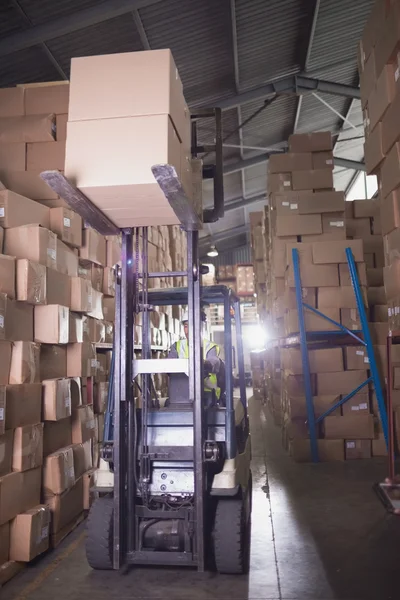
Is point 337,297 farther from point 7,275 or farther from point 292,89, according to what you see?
point 292,89

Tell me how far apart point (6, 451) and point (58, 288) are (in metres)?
1.37

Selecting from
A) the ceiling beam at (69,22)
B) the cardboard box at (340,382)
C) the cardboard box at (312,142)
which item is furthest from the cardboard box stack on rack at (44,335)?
the cardboard box at (312,142)

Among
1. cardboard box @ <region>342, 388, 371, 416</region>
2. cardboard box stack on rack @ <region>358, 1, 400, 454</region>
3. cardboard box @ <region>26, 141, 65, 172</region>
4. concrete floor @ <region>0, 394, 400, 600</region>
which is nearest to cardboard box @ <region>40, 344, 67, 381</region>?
concrete floor @ <region>0, 394, 400, 600</region>

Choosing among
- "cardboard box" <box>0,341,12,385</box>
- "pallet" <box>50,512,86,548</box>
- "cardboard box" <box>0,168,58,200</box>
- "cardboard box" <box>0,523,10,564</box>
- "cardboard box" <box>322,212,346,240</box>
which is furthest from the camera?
"cardboard box" <box>322,212,346,240</box>

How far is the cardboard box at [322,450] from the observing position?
6.61 metres

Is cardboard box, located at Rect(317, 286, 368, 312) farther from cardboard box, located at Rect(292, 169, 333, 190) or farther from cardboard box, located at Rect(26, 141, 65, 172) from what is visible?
cardboard box, located at Rect(26, 141, 65, 172)

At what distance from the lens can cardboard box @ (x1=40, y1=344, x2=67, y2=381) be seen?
3973mm

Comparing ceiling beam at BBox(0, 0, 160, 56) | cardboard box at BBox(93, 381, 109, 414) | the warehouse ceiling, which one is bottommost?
cardboard box at BBox(93, 381, 109, 414)

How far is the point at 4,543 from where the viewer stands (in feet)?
10.7

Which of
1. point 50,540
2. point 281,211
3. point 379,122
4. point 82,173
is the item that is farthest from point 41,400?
point 281,211

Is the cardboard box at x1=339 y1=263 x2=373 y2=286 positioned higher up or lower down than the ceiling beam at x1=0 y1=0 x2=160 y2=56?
lower down

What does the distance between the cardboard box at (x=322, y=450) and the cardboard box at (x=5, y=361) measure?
4.33 meters

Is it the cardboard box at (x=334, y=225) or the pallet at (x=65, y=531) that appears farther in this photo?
the cardboard box at (x=334, y=225)

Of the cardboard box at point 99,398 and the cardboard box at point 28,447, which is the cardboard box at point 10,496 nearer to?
the cardboard box at point 28,447
